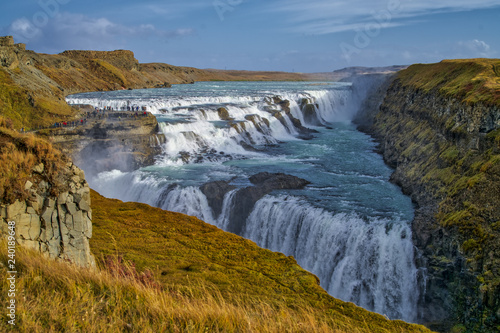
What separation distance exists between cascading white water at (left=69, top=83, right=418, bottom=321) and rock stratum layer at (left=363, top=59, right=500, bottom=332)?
1.03 meters

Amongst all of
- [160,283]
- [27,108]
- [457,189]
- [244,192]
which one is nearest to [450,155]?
[457,189]

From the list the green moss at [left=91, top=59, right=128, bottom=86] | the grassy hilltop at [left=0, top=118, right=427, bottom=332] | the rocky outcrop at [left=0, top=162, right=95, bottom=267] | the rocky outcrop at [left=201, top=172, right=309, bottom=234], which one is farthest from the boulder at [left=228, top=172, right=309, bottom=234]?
the green moss at [left=91, top=59, right=128, bottom=86]

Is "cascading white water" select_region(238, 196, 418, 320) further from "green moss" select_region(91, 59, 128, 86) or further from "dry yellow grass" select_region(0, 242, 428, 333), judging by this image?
"green moss" select_region(91, 59, 128, 86)

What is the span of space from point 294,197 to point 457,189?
26.3ft

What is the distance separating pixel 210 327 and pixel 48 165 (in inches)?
210

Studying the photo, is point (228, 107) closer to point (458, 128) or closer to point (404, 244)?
point (458, 128)

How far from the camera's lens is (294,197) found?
22.2 metres

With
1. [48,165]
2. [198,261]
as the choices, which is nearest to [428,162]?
[198,261]

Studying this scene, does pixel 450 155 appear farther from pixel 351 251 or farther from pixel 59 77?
pixel 59 77

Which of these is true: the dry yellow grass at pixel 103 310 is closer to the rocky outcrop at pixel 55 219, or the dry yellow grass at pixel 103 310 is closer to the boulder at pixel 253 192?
the rocky outcrop at pixel 55 219

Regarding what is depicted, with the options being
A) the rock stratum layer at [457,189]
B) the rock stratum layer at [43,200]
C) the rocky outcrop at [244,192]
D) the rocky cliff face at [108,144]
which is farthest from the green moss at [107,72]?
the rock stratum layer at [43,200]

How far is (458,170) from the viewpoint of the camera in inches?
772

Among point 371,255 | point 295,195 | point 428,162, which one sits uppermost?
point 428,162

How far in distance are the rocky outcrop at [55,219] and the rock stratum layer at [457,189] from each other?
11.7 m
